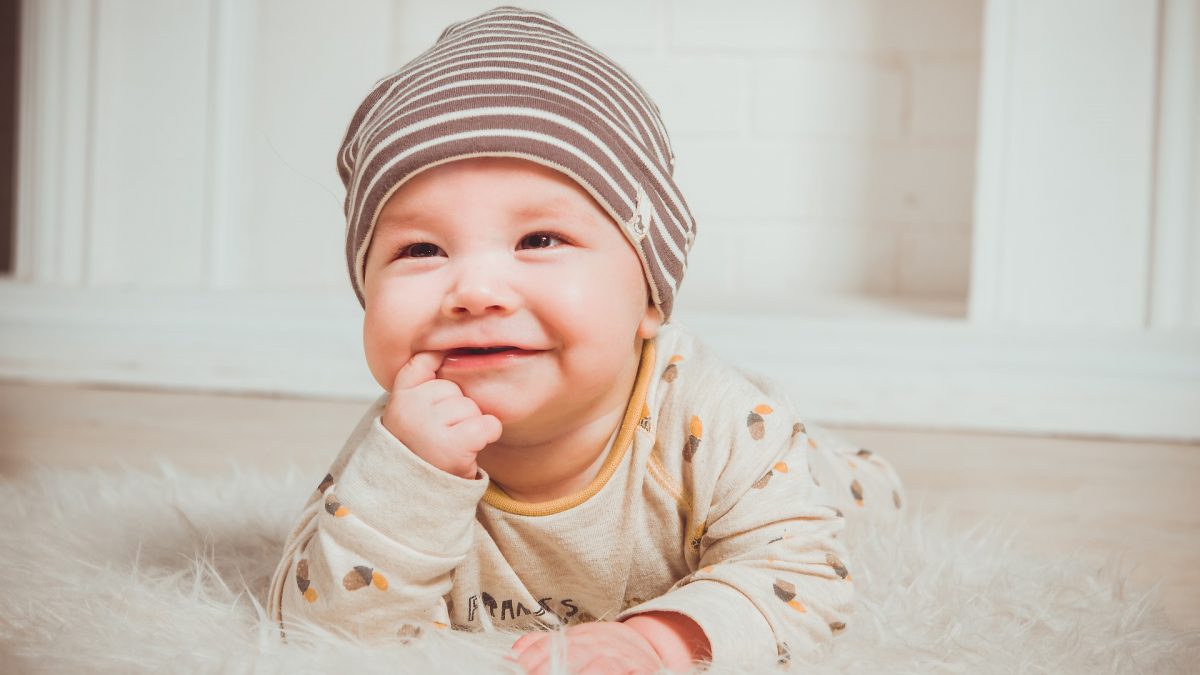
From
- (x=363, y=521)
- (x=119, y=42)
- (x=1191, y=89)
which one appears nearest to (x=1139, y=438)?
(x=1191, y=89)

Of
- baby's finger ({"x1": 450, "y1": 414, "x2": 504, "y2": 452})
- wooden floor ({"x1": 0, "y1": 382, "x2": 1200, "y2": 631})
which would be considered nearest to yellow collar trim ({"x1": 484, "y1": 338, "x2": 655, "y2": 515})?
baby's finger ({"x1": 450, "y1": 414, "x2": 504, "y2": 452})

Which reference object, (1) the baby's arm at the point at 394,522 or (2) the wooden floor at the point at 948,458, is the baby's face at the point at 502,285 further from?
(2) the wooden floor at the point at 948,458

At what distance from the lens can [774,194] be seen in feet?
7.98

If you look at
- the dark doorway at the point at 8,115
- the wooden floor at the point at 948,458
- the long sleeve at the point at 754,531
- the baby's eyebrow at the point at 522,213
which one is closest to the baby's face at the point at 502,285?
the baby's eyebrow at the point at 522,213

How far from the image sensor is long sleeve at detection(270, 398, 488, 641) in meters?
0.67

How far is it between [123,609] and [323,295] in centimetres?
136

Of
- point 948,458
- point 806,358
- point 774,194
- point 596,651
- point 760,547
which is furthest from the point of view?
point 774,194

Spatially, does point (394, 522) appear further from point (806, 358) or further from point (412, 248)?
point (806, 358)

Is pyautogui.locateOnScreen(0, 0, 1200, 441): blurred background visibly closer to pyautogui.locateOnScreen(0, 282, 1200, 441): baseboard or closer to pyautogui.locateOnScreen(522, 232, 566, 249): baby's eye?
pyautogui.locateOnScreen(0, 282, 1200, 441): baseboard

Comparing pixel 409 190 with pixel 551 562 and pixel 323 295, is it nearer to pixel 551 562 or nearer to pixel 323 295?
pixel 551 562

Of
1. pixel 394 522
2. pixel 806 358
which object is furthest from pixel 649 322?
pixel 806 358

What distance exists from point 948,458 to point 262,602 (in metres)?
0.98

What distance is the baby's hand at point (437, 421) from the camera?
26.3 inches

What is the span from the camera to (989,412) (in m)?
1.76
